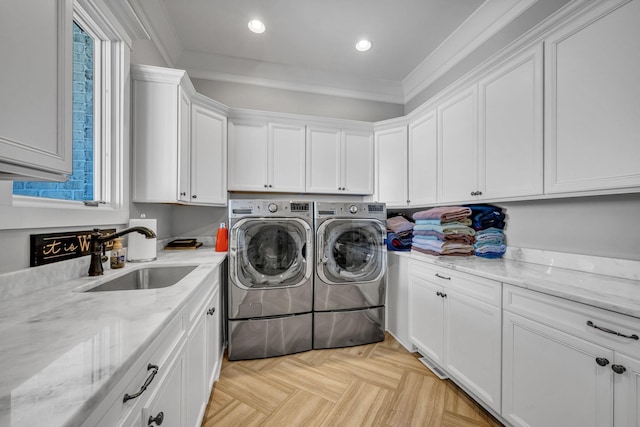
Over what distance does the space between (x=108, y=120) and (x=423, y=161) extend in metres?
2.50

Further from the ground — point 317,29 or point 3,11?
point 317,29

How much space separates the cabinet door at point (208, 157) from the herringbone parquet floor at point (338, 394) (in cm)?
148

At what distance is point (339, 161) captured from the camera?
279cm

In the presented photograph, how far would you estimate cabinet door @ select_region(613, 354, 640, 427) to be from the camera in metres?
0.90

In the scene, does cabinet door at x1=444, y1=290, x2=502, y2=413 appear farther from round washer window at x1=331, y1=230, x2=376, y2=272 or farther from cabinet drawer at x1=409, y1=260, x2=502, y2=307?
round washer window at x1=331, y1=230, x2=376, y2=272

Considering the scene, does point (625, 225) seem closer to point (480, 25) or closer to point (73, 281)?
point (480, 25)

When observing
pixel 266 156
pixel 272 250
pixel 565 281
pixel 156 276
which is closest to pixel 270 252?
pixel 272 250

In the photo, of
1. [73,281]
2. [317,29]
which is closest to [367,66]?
[317,29]

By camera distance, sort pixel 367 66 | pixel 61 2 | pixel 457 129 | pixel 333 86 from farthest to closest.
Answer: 1. pixel 333 86
2. pixel 367 66
3. pixel 457 129
4. pixel 61 2

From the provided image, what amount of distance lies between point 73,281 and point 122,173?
775 millimetres

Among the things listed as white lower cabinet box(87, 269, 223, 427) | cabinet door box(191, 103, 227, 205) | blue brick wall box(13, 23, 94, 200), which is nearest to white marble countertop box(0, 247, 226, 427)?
white lower cabinet box(87, 269, 223, 427)

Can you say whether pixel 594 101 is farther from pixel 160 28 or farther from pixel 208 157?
pixel 160 28

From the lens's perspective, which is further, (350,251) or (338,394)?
(350,251)

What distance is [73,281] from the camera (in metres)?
1.15
